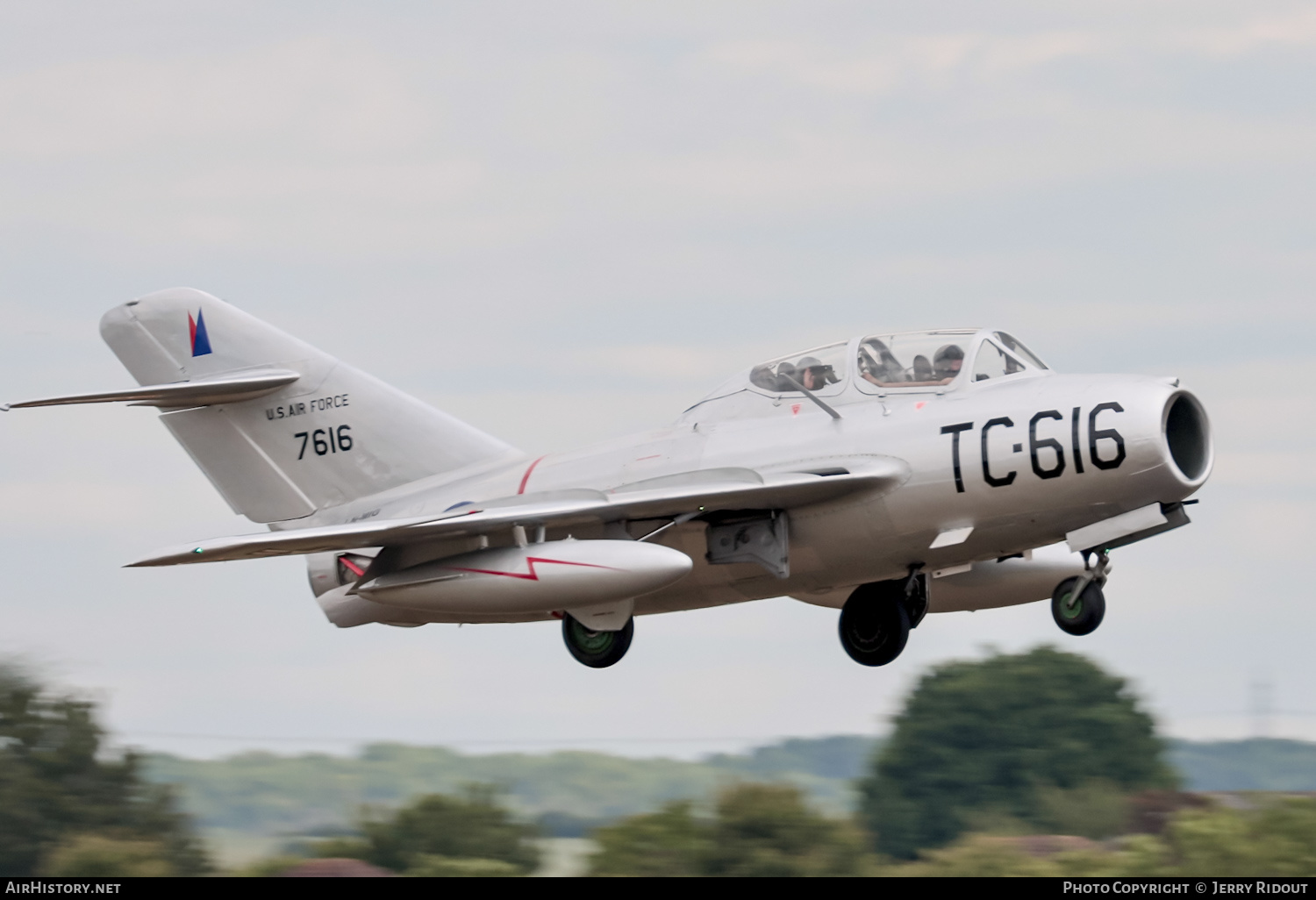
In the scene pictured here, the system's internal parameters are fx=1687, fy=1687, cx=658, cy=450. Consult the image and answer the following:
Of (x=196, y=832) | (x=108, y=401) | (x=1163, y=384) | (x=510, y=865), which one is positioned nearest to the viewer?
(x=1163, y=384)

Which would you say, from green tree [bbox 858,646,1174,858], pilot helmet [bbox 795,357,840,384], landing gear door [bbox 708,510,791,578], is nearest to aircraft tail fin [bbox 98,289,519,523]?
landing gear door [bbox 708,510,791,578]

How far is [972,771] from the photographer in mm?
58656

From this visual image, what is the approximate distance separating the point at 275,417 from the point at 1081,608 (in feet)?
27.1

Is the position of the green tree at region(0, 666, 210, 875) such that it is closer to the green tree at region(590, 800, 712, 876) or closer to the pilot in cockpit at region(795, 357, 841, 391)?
the green tree at region(590, 800, 712, 876)

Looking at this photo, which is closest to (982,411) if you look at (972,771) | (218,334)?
(218,334)

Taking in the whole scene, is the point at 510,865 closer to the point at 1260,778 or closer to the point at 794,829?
the point at 794,829

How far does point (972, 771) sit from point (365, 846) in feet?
99.5

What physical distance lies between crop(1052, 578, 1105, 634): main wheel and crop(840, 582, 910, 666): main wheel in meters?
1.76

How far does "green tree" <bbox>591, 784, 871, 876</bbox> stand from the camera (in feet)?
106

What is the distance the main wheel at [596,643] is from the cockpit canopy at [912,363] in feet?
9.37

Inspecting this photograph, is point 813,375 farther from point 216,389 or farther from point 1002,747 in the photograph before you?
point 1002,747

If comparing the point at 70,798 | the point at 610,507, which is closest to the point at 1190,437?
the point at 610,507

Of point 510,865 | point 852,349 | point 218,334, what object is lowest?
point 510,865

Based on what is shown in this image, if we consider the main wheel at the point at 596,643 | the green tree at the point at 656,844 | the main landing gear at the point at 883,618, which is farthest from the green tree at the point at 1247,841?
the main wheel at the point at 596,643
